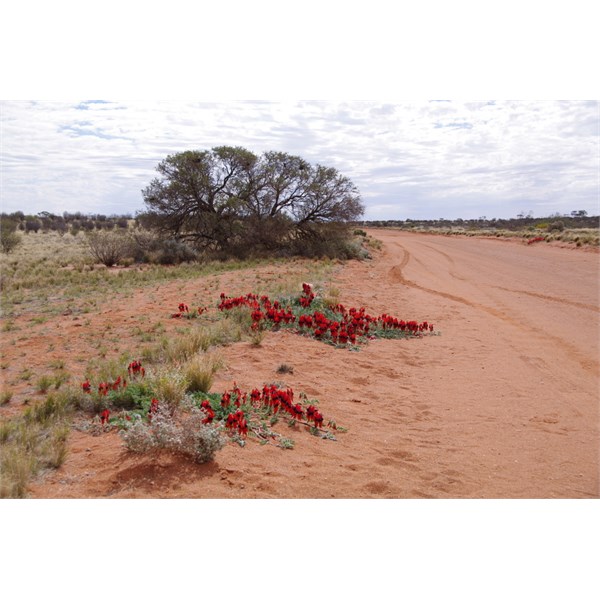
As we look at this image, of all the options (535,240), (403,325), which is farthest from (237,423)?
(535,240)

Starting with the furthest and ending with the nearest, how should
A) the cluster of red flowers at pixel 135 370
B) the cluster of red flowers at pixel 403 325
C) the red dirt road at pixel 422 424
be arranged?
the cluster of red flowers at pixel 403 325
the cluster of red flowers at pixel 135 370
the red dirt road at pixel 422 424

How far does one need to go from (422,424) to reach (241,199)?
781 inches

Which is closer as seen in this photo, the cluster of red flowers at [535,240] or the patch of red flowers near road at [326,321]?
the patch of red flowers near road at [326,321]

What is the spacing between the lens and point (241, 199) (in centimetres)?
2414

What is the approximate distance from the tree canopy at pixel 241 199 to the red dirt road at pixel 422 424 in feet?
43.1

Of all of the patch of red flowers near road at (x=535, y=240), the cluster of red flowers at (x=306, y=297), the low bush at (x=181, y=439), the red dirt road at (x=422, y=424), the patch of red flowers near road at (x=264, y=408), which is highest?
the patch of red flowers near road at (x=535, y=240)

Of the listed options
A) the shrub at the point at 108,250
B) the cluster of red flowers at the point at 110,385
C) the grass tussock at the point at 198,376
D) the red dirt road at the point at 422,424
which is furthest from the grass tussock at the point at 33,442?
the shrub at the point at 108,250

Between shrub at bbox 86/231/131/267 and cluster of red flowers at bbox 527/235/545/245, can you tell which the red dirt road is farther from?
cluster of red flowers at bbox 527/235/545/245

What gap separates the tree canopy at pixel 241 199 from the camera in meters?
23.9

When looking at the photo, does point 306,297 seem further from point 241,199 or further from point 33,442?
point 241,199

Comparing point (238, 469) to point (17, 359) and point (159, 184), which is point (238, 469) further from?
point (159, 184)

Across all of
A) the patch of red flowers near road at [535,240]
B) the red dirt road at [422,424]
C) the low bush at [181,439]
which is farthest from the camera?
the patch of red flowers near road at [535,240]

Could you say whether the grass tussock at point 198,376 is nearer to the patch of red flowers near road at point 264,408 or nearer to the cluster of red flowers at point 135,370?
the patch of red flowers near road at point 264,408

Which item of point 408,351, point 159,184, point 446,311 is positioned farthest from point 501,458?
point 159,184
